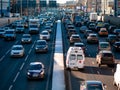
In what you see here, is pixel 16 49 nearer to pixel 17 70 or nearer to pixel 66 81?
pixel 17 70

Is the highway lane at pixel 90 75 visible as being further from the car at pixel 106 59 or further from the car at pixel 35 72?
the car at pixel 35 72

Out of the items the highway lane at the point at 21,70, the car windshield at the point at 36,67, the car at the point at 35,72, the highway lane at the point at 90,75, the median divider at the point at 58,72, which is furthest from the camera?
Result: the car windshield at the point at 36,67

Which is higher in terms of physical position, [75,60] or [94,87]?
[94,87]

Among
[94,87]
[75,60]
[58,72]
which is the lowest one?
[58,72]

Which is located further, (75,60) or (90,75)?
(75,60)

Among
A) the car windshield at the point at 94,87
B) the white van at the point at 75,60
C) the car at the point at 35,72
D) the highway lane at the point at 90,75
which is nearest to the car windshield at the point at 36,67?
the car at the point at 35,72

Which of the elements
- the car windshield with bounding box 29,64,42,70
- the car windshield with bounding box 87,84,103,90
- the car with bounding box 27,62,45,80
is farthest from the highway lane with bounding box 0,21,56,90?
the car windshield with bounding box 87,84,103,90

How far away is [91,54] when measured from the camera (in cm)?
5334

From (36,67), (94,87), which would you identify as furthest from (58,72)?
(94,87)

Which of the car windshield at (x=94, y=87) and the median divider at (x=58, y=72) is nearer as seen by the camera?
the car windshield at (x=94, y=87)

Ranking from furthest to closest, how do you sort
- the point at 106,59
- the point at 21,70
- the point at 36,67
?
the point at 106,59
the point at 21,70
the point at 36,67

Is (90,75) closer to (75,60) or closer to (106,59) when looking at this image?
(75,60)

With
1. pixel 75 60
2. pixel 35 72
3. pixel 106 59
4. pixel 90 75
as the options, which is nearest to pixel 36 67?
pixel 35 72

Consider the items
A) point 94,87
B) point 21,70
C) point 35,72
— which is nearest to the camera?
point 94,87
